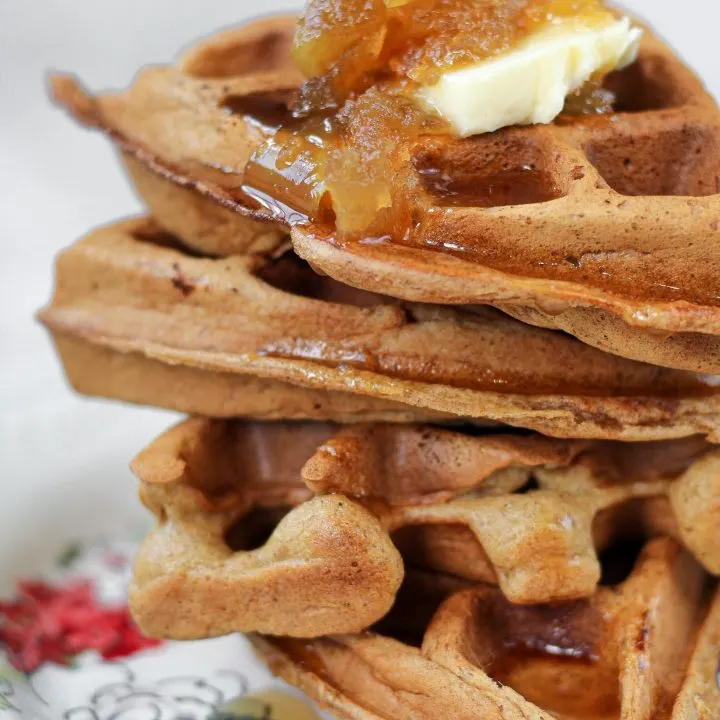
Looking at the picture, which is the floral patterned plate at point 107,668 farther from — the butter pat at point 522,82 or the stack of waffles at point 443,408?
the butter pat at point 522,82

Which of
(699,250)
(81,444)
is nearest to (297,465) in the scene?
(699,250)

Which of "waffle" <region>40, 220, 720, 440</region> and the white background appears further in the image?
the white background

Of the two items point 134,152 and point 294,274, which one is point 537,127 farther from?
point 134,152

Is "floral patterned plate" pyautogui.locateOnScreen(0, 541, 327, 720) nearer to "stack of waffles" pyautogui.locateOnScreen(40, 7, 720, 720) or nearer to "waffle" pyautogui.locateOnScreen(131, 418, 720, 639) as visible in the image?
"stack of waffles" pyautogui.locateOnScreen(40, 7, 720, 720)

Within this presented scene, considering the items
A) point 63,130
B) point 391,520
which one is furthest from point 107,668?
point 63,130

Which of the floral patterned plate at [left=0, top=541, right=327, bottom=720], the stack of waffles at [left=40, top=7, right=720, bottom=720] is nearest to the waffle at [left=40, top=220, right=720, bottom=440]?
the stack of waffles at [left=40, top=7, right=720, bottom=720]

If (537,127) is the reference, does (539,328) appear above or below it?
below
